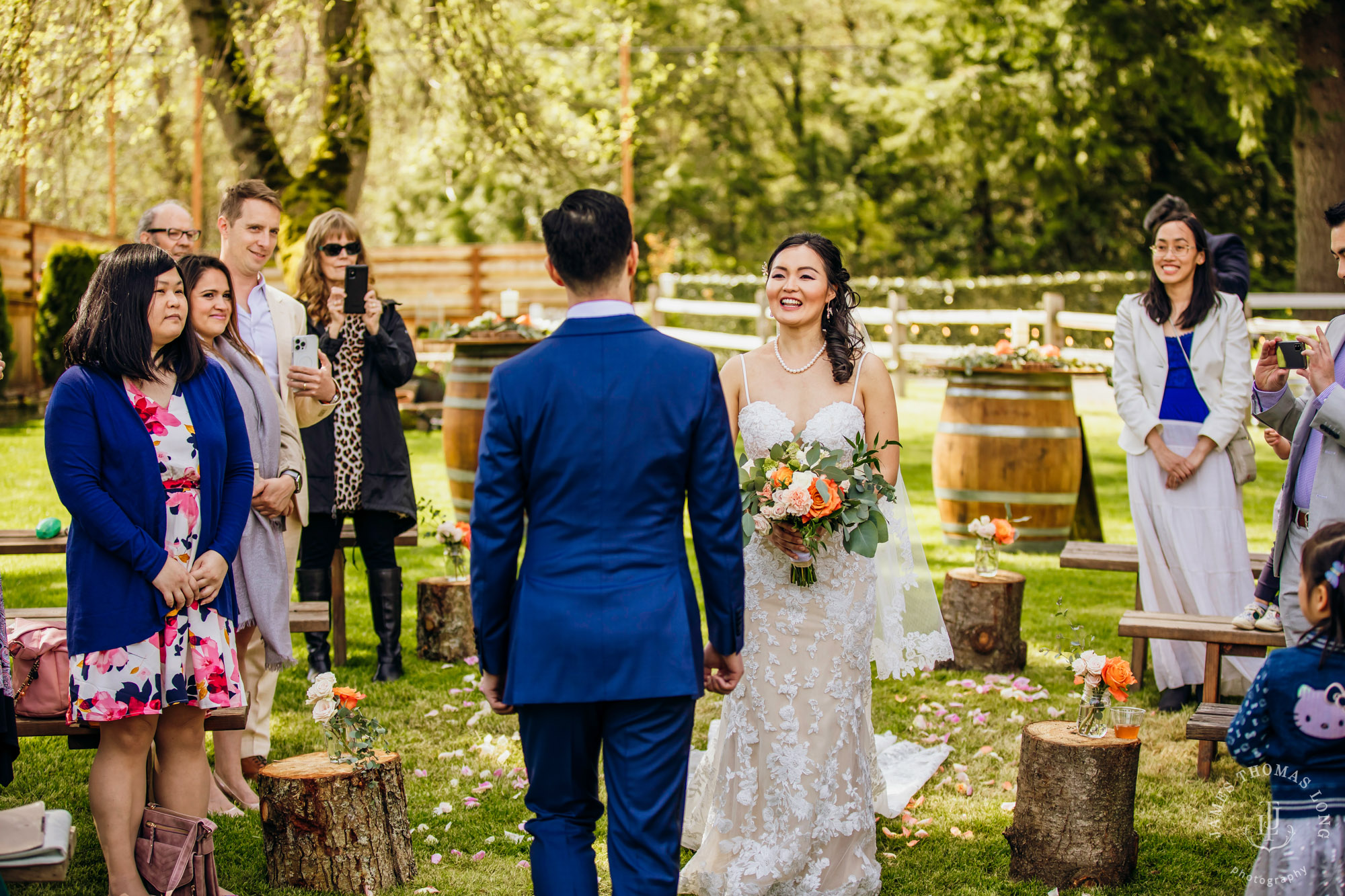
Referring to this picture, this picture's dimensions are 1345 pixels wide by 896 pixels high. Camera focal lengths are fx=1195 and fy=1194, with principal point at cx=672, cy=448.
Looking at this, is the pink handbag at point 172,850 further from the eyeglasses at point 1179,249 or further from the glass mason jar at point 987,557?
the eyeglasses at point 1179,249

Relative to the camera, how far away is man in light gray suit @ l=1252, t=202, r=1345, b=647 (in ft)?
12.1

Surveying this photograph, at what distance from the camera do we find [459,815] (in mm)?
4379

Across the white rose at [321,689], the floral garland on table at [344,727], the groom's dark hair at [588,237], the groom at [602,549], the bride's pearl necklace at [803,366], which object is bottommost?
the floral garland on table at [344,727]

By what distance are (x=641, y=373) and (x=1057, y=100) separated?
18.7 meters

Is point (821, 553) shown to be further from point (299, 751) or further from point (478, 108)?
point (478, 108)

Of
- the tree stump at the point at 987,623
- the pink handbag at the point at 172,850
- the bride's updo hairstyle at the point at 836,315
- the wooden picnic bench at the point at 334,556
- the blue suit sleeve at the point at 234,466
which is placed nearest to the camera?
the pink handbag at the point at 172,850

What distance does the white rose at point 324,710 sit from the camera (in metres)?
3.69

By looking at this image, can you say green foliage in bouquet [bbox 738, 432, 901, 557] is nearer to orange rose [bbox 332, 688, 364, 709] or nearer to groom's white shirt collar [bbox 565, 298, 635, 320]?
groom's white shirt collar [bbox 565, 298, 635, 320]

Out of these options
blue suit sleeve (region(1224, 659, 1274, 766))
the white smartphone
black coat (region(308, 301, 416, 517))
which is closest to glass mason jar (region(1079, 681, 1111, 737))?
blue suit sleeve (region(1224, 659, 1274, 766))

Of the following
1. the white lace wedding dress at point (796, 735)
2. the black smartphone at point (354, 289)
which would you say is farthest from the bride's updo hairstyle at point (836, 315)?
the black smartphone at point (354, 289)

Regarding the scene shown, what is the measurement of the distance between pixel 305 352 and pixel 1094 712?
3.09 metres

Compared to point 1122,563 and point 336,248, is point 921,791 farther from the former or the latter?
point 336,248

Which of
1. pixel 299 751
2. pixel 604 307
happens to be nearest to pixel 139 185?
pixel 299 751

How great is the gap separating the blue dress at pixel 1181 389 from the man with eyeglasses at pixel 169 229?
4.32 metres
